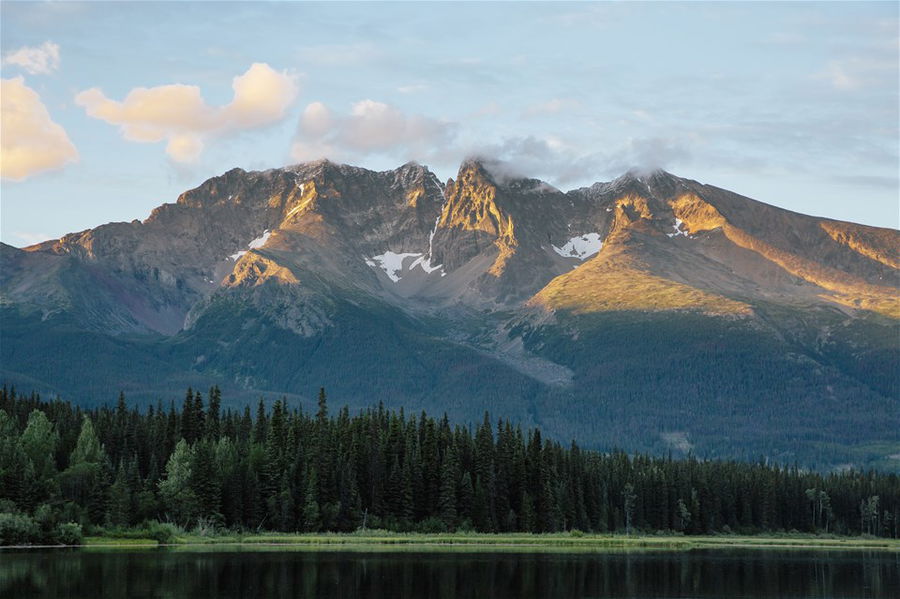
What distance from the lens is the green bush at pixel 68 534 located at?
148 m

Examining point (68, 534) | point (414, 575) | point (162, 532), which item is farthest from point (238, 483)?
point (414, 575)

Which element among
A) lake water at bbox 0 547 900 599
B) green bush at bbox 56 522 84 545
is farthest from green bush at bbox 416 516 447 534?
green bush at bbox 56 522 84 545

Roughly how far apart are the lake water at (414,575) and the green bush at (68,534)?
8.75m

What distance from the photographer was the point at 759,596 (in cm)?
11025

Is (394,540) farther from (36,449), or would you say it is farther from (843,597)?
(843,597)

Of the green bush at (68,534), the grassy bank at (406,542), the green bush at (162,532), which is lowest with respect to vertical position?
the grassy bank at (406,542)

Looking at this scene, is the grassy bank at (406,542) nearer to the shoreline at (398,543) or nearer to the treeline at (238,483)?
the shoreline at (398,543)

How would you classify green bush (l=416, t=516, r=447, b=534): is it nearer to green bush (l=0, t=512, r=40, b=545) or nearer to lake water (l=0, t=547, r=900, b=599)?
lake water (l=0, t=547, r=900, b=599)

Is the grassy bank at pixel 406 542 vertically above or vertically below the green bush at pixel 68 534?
below

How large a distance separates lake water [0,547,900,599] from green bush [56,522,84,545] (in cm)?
875

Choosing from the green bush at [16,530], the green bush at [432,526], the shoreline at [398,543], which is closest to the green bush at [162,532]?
the shoreline at [398,543]

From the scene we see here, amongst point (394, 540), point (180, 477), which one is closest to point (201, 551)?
point (180, 477)

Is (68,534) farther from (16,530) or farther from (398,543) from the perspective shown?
(398,543)

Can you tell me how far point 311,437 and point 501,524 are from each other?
31.6 m
